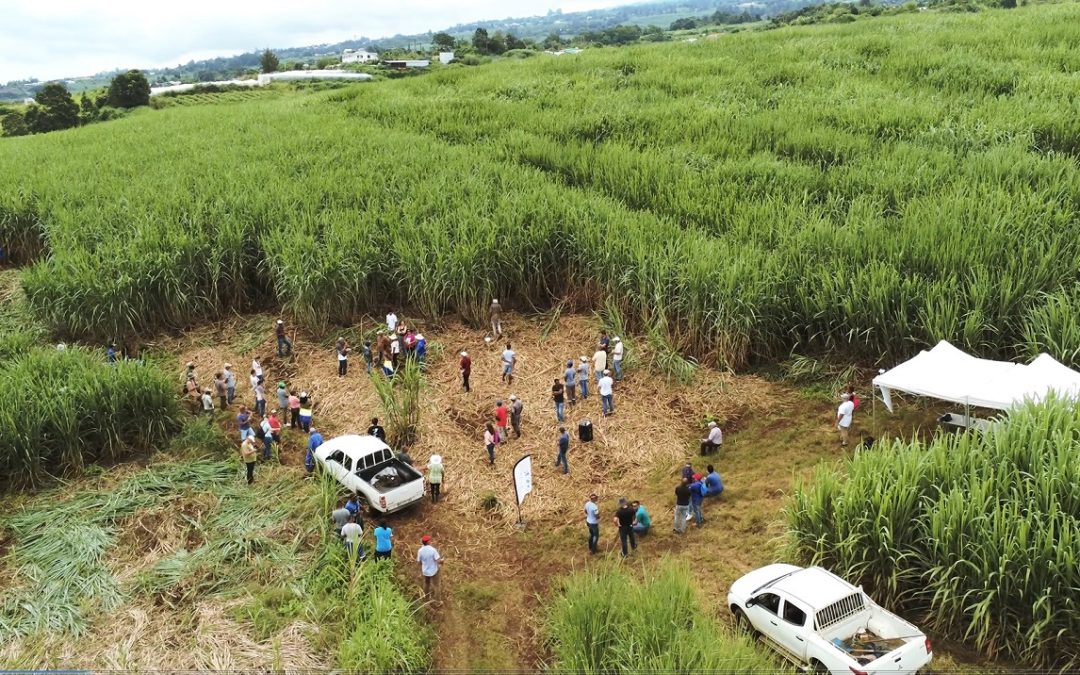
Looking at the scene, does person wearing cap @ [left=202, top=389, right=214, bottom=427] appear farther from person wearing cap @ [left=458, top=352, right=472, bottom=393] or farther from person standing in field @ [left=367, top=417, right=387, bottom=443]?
person wearing cap @ [left=458, top=352, right=472, bottom=393]

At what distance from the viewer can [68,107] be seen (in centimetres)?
6062

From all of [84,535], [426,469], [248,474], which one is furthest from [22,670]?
[426,469]

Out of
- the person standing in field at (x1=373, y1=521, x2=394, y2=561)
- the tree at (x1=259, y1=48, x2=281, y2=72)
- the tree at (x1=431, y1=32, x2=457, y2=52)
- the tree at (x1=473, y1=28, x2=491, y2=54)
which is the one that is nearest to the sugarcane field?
the person standing in field at (x1=373, y1=521, x2=394, y2=561)

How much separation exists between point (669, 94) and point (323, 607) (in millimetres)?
22939

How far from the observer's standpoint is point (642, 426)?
37.6 ft

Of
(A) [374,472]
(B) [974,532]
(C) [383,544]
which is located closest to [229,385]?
(A) [374,472]

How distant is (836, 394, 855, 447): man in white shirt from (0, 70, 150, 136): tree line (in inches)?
2373

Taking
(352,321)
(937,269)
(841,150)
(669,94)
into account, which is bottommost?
(352,321)

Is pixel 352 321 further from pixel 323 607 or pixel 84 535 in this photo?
pixel 323 607

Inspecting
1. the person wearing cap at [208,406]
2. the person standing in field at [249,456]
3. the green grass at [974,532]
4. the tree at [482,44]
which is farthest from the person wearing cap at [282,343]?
the tree at [482,44]

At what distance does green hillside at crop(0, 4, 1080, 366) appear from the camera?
1191 centimetres

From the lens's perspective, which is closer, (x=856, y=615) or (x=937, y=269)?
(x=856, y=615)

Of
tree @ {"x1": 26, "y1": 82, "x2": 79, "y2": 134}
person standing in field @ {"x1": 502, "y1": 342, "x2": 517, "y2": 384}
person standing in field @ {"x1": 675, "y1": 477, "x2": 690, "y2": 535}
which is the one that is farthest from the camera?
tree @ {"x1": 26, "y1": 82, "x2": 79, "y2": 134}

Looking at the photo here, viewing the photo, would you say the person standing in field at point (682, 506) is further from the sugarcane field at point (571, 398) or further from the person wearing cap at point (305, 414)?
the person wearing cap at point (305, 414)
